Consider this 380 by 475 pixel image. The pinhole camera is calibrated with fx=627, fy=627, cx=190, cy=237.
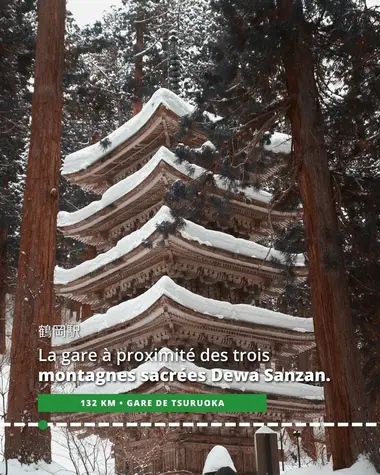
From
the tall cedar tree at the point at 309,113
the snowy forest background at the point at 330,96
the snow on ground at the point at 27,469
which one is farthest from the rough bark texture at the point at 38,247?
the tall cedar tree at the point at 309,113

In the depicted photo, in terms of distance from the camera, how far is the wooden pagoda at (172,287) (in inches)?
490

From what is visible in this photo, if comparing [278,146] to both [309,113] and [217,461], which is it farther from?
[217,461]

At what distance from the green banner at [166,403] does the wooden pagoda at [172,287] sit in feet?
0.80

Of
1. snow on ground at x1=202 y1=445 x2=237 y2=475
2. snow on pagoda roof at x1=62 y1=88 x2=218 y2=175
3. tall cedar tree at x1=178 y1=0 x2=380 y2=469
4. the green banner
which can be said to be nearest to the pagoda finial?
snow on pagoda roof at x1=62 y1=88 x2=218 y2=175

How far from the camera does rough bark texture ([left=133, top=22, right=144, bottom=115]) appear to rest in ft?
66.0

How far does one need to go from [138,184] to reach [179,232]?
200 centimetres

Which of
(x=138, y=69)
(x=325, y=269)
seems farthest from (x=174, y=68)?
(x=325, y=269)

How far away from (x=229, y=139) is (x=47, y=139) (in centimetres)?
292

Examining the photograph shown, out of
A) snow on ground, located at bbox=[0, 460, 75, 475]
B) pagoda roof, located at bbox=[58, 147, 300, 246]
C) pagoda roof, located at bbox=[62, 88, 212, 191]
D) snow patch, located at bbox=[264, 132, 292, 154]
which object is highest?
pagoda roof, located at bbox=[62, 88, 212, 191]

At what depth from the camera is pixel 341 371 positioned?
786 centimetres

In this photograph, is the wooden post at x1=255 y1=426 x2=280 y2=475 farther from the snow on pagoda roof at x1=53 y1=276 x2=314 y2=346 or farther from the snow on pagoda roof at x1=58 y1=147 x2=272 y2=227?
the snow on pagoda roof at x1=58 y1=147 x2=272 y2=227

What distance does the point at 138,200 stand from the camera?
14633 millimetres

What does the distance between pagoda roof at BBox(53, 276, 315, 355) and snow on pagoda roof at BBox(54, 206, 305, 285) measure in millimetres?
1139

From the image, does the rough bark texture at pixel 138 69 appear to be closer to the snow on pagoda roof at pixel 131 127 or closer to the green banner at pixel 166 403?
the snow on pagoda roof at pixel 131 127
